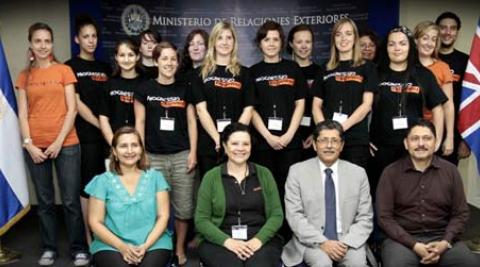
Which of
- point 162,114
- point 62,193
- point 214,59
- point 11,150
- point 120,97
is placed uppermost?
point 214,59

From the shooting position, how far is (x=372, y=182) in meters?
4.15

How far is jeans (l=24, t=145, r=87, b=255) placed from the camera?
3949 millimetres

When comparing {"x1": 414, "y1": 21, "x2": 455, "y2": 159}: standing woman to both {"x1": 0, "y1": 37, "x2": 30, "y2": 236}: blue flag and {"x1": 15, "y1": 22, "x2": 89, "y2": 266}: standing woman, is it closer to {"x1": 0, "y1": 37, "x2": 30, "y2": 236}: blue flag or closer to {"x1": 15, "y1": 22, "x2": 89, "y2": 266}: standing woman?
{"x1": 15, "y1": 22, "x2": 89, "y2": 266}: standing woman

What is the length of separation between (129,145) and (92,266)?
724 millimetres

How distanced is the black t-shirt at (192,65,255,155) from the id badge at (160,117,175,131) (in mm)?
197

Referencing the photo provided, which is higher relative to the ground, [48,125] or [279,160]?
[48,125]

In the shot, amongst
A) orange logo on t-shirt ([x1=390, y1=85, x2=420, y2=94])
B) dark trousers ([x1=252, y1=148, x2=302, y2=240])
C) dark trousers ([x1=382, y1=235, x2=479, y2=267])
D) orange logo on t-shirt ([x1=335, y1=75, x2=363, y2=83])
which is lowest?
dark trousers ([x1=382, y1=235, x2=479, y2=267])

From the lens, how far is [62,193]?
4004mm

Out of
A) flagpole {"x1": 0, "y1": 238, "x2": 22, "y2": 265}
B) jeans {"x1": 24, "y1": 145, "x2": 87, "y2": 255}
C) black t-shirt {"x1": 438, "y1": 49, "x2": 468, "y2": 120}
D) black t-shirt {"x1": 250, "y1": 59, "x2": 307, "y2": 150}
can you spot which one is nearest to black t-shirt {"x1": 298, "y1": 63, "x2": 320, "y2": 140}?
black t-shirt {"x1": 250, "y1": 59, "x2": 307, "y2": 150}

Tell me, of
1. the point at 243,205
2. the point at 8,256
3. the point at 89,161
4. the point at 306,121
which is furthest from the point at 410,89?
the point at 8,256

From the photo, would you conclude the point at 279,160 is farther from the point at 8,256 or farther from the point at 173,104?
the point at 8,256

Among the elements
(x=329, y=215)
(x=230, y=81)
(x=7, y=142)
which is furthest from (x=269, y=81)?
(x=7, y=142)

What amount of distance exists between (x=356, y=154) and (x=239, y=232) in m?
1.01

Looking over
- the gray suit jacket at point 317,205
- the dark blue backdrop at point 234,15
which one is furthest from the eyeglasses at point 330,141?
the dark blue backdrop at point 234,15
